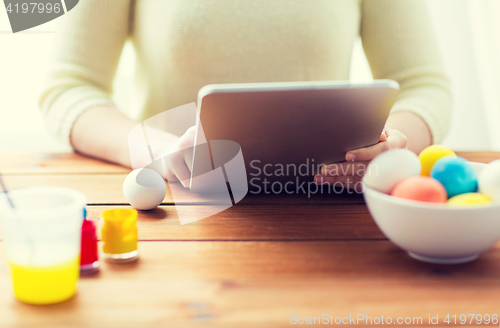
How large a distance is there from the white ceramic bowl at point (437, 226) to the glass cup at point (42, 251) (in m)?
0.35

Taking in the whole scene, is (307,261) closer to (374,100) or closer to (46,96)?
(374,100)

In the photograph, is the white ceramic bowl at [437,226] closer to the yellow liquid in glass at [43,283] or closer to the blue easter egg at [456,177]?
the blue easter egg at [456,177]

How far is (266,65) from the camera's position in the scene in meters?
1.16

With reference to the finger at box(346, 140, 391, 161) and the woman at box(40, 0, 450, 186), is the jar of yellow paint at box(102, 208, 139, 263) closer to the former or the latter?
the finger at box(346, 140, 391, 161)

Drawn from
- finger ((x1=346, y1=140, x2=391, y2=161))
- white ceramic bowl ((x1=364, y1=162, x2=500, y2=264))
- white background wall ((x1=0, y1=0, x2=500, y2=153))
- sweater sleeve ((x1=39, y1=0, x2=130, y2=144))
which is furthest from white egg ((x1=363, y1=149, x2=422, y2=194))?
white background wall ((x1=0, y1=0, x2=500, y2=153))

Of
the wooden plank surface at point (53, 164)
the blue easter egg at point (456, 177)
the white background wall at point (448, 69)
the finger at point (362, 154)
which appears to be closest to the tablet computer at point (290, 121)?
the finger at point (362, 154)

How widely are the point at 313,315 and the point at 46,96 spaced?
105cm

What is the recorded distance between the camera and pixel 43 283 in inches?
15.7

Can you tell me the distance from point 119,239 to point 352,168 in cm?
44

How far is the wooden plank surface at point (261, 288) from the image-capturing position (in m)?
0.38

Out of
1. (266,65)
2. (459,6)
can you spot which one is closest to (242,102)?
(266,65)

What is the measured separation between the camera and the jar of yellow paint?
50cm

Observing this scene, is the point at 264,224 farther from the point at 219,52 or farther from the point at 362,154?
the point at 219,52

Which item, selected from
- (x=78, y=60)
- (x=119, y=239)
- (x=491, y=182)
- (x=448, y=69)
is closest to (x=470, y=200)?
(x=491, y=182)
